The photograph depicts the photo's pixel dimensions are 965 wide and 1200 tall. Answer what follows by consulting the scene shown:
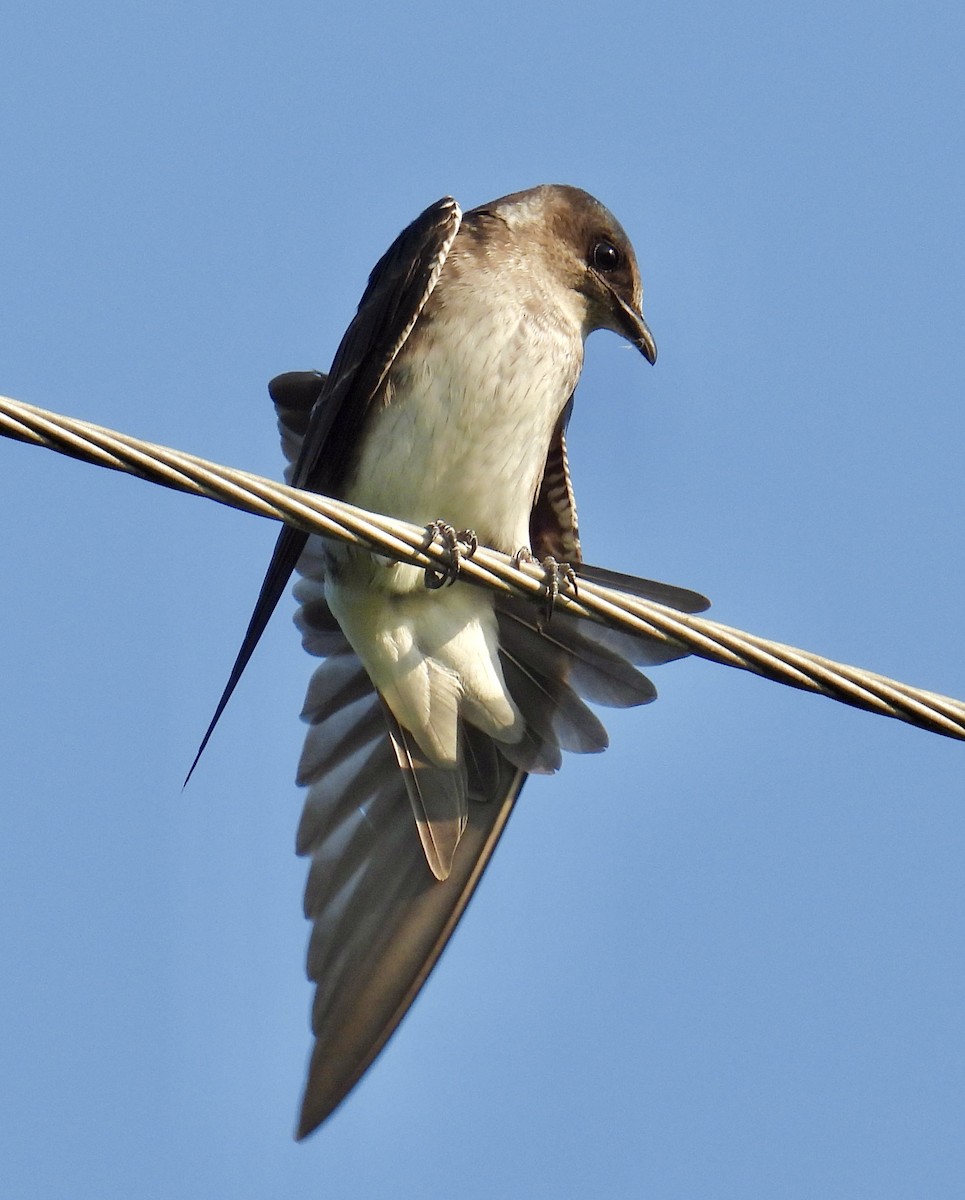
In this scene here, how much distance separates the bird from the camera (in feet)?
18.3

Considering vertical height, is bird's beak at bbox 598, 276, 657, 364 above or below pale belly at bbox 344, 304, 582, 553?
above

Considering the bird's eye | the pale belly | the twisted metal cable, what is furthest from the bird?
the twisted metal cable

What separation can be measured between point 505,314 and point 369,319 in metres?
0.44

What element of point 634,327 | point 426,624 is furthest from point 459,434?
point 634,327

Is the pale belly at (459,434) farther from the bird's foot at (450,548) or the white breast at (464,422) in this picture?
the bird's foot at (450,548)

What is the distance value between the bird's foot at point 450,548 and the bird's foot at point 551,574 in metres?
0.17

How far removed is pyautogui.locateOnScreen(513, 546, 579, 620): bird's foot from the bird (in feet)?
0.22

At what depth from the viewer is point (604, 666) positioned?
5.79 meters

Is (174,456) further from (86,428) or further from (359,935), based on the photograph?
(359,935)

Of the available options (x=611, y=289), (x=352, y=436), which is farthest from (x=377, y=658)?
(x=611, y=289)

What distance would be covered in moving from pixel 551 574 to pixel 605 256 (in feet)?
6.65

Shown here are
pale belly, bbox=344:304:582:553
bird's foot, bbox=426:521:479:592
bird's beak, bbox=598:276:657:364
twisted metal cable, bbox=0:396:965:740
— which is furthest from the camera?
bird's beak, bbox=598:276:657:364

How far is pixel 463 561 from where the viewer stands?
13.3 feet

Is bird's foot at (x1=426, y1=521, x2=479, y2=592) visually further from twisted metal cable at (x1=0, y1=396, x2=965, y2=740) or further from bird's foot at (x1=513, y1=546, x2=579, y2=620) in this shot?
bird's foot at (x1=513, y1=546, x2=579, y2=620)
